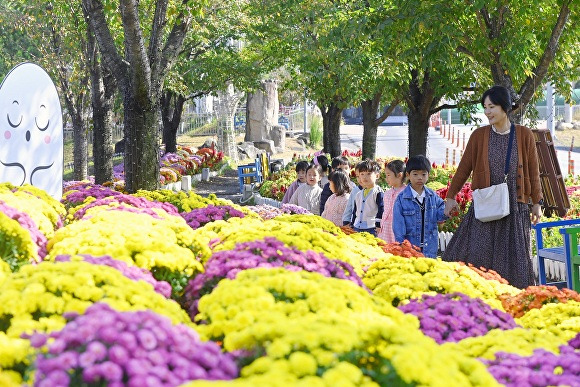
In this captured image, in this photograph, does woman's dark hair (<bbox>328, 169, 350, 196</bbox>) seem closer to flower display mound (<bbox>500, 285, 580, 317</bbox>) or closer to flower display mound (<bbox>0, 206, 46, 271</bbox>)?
flower display mound (<bbox>500, 285, 580, 317</bbox>)

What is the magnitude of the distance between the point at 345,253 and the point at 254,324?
2.18 metres

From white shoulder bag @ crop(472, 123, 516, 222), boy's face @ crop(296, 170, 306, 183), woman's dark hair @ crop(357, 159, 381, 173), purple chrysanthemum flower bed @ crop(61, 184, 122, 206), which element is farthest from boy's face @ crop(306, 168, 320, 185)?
white shoulder bag @ crop(472, 123, 516, 222)

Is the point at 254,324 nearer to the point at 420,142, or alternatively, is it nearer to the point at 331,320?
the point at 331,320

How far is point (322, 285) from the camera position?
3.56 m

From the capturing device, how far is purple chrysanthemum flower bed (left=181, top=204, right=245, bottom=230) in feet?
23.8

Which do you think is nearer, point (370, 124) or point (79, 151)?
point (79, 151)

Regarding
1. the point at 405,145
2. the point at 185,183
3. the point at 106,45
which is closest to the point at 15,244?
the point at 106,45

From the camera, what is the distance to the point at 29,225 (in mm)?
5176

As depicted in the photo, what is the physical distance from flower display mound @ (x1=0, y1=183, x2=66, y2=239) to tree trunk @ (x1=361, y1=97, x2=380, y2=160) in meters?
14.5

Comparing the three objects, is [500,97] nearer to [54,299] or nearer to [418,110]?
[54,299]

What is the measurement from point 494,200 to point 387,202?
1.51 meters

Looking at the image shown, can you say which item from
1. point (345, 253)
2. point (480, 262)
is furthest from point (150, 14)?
Result: point (345, 253)

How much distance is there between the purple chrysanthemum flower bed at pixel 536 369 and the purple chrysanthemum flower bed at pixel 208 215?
162 inches

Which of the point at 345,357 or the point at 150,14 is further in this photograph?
the point at 150,14
